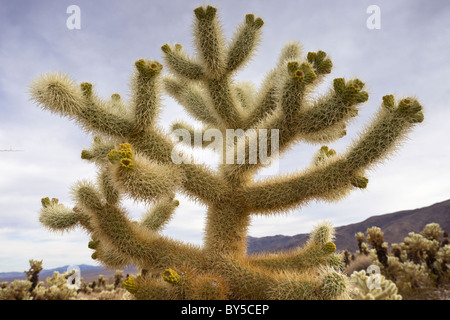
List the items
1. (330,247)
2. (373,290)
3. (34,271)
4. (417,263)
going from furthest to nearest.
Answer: (417,263) → (34,271) → (330,247) → (373,290)

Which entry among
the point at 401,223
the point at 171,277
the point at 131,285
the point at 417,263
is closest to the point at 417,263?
the point at 417,263

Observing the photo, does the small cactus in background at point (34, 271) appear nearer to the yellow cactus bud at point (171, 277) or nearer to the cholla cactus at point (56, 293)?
the cholla cactus at point (56, 293)

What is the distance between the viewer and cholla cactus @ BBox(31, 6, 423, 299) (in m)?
3.29

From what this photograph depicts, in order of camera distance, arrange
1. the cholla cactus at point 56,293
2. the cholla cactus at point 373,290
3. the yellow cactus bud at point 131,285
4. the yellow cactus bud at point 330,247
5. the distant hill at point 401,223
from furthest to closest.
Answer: the distant hill at point 401,223 → the cholla cactus at point 56,293 → the yellow cactus bud at point 330,247 → the yellow cactus bud at point 131,285 → the cholla cactus at point 373,290

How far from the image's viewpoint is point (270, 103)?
4492 millimetres

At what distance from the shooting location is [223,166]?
4.30 m

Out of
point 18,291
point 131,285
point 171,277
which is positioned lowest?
point 18,291

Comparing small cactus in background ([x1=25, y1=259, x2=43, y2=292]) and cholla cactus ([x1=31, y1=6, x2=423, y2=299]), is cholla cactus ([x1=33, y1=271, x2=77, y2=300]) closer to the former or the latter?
small cactus in background ([x1=25, y1=259, x2=43, y2=292])

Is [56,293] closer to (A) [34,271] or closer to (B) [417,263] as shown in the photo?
(A) [34,271]

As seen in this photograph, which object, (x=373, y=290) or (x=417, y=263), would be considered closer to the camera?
(x=373, y=290)

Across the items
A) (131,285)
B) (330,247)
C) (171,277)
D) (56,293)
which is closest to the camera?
(171,277)

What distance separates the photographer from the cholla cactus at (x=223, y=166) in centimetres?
329

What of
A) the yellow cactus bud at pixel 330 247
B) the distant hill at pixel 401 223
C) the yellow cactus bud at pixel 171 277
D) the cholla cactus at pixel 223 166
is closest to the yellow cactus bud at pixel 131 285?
Result: the cholla cactus at pixel 223 166

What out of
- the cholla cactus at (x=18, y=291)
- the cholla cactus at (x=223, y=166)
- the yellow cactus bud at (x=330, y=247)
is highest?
the cholla cactus at (x=223, y=166)
